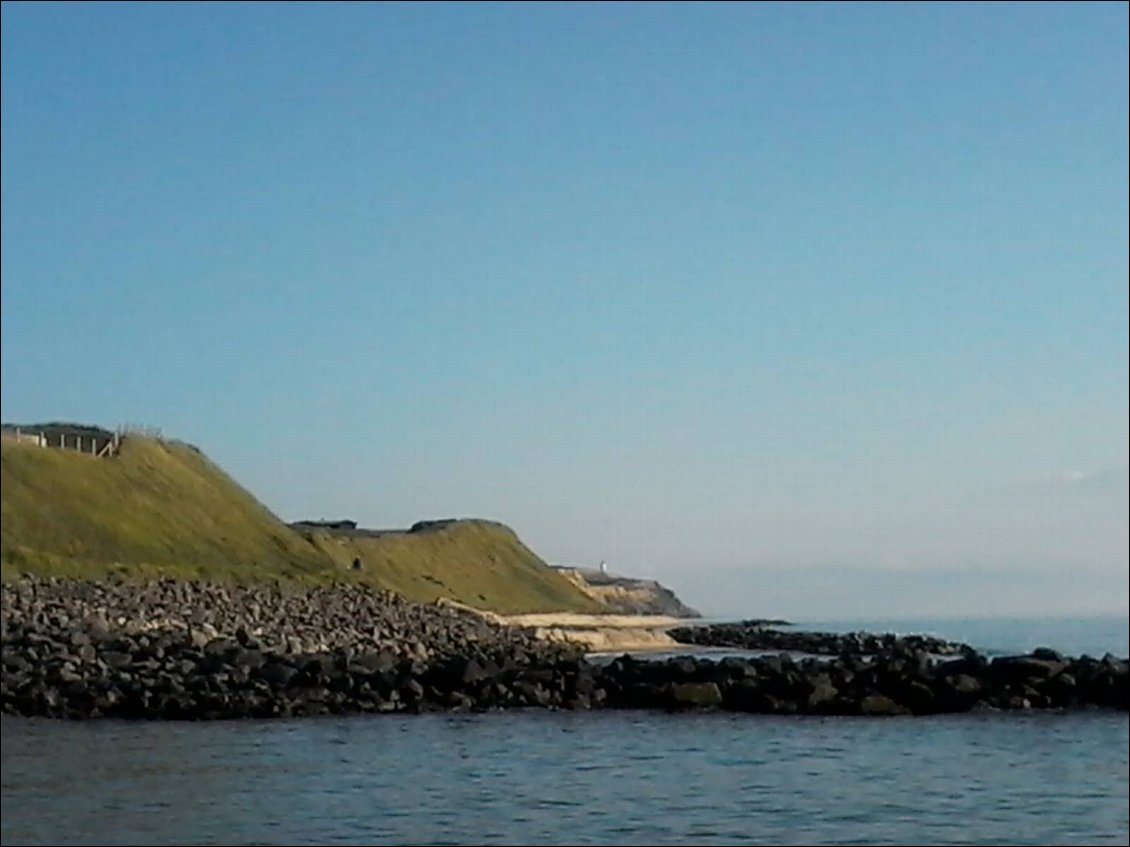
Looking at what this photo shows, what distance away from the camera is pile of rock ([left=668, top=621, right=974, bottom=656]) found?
52.3 metres

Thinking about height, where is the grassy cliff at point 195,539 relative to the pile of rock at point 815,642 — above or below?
above

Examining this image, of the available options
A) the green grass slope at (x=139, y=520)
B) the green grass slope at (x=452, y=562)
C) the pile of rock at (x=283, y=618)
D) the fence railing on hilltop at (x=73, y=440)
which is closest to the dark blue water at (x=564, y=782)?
the green grass slope at (x=139, y=520)

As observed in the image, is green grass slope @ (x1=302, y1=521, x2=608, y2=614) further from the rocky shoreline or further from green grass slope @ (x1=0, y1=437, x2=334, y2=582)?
green grass slope @ (x1=0, y1=437, x2=334, y2=582)

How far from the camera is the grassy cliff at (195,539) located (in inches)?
555

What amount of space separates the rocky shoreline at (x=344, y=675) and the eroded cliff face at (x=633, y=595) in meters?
→ 37.4

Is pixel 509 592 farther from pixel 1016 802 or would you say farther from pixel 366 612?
pixel 1016 802

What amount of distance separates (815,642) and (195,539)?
1400 inches

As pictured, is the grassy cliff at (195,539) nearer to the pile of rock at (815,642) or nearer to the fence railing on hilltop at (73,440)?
the fence railing on hilltop at (73,440)

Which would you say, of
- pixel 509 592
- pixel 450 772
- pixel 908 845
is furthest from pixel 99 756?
pixel 509 592

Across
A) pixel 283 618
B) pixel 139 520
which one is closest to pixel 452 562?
pixel 283 618

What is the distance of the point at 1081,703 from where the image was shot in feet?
82.9

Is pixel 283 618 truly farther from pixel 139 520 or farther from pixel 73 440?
pixel 73 440

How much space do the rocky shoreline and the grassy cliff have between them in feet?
3.40

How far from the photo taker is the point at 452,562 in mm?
29234
